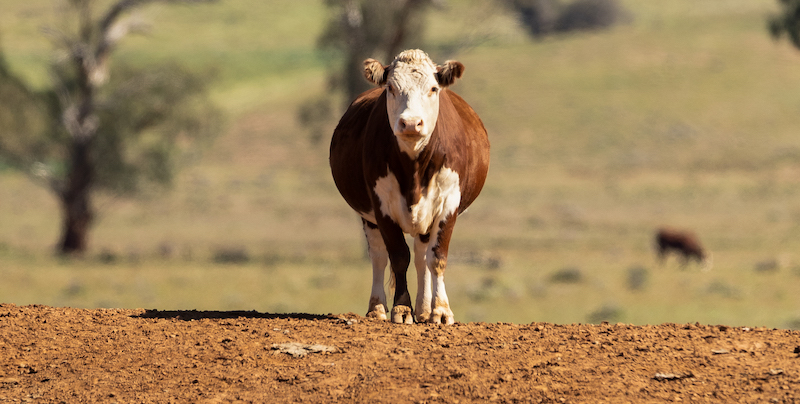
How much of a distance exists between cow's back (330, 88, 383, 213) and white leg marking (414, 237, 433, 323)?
66 centimetres

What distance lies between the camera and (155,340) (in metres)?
8.24

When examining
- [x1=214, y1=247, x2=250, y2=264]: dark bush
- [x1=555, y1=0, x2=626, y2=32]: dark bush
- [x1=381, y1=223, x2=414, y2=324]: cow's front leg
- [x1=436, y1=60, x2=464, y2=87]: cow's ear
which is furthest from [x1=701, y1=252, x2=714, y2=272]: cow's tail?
[x1=555, y1=0, x2=626, y2=32]: dark bush

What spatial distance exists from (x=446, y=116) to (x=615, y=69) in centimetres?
7891

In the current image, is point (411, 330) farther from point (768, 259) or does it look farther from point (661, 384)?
point (768, 259)

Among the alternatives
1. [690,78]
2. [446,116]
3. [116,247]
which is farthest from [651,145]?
[446,116]

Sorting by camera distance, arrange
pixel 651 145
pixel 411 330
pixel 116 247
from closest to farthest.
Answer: pixel 411 330 → pixel 116 247 → pixel 651 145

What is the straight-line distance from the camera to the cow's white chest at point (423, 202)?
28.0ft

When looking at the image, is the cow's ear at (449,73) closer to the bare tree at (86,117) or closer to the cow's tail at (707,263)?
the cow's tail at (707,263)

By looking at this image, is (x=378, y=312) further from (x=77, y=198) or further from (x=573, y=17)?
(x=573, y=17)

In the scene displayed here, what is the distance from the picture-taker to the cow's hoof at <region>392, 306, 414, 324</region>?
884cm

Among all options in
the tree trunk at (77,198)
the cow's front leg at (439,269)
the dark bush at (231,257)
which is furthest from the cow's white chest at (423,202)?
the tree trunk at (77,198)

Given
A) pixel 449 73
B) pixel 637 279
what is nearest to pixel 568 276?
pixel 637 279

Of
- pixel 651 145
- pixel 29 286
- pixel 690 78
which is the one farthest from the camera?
pixel 690 78

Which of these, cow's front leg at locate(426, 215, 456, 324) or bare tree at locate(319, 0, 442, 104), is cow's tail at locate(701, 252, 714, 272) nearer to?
bare tree at locate(319, 0, 442, 104)
